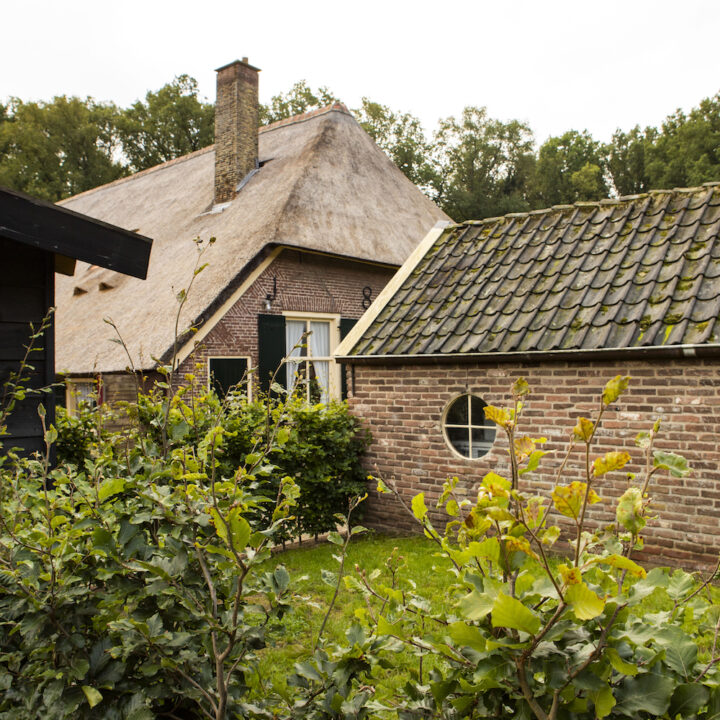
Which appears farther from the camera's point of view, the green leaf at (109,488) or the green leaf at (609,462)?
the green leaf at (109,488)

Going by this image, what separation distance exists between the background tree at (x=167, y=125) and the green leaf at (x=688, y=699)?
35.0 meters

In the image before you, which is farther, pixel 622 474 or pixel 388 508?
pixel 388 508

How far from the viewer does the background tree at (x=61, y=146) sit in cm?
3281

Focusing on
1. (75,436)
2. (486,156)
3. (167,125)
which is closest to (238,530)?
(75,436)

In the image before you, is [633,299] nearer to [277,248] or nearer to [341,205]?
[277,248]

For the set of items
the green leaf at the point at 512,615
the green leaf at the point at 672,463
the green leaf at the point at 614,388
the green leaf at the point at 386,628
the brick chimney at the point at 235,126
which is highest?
the brick chimney at the point at 235,126

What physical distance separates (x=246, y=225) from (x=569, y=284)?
8555 millimetres

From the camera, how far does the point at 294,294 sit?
1310cm

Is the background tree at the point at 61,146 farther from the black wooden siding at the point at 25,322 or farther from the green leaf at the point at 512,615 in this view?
the green leaf at the point at 512,615

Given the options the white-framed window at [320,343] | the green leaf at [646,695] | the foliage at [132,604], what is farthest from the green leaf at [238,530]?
the white-framed window at [320,343]

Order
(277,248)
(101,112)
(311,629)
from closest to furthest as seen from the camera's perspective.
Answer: (311,629) < (277,248) < (101,112)

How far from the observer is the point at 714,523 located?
17.6 feet

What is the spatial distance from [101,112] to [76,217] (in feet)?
114

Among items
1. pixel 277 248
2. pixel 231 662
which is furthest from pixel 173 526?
pixel 277 248
